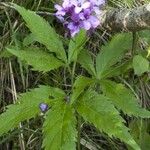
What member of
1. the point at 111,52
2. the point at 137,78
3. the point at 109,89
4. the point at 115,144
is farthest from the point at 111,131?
the point at 137,78

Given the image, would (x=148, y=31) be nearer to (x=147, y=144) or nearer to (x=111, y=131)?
(x=147, y=144)

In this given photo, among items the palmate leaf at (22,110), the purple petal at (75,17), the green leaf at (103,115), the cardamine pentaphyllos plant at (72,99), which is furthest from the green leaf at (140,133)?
the purple petal at (75,17)

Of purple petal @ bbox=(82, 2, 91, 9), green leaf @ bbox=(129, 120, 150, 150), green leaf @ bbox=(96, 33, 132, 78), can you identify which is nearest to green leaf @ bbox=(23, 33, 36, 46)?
green leaf @ bbox=(96, 33, 132, 78)

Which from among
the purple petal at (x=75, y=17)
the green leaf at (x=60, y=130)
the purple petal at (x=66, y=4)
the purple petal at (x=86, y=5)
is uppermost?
the purple petal at (x=66, y=4)

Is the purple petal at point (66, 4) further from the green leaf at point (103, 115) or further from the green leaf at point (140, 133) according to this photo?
the green leaf at point (140, 133)

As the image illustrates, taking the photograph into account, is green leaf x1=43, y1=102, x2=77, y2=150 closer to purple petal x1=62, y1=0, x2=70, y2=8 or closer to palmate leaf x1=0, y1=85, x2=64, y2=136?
palmate leaf x1=0, y1=85, x2=64, y2=136

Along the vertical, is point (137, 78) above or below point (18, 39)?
below

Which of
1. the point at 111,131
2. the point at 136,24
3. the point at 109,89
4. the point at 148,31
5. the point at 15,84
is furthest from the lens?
the point at 15,84
